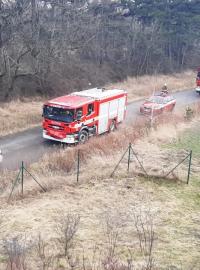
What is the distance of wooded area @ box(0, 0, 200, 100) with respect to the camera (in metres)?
26.2

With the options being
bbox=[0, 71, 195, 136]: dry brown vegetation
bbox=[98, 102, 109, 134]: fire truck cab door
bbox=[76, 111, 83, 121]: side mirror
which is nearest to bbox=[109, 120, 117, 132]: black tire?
bbox=[98, 102, 109, 134]: fire truck cab door

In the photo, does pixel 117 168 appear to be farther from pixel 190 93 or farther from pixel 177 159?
pixel 190 93

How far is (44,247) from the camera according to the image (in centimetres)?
950

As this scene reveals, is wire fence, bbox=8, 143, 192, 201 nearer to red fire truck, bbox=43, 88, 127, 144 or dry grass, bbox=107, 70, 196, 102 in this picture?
red fire truck, bbox=43, 88, 127, 144

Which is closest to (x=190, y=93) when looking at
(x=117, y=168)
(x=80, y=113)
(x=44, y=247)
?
(x=80, y=113)

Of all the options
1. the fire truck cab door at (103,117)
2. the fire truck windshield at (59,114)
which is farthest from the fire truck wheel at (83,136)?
the fire truck cab door at (103,117)

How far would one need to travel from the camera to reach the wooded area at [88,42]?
26188 mm

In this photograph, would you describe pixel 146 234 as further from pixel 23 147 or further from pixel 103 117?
pixel 103 117

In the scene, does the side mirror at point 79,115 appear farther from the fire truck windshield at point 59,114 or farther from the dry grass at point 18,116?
the dry grass at point 18,116

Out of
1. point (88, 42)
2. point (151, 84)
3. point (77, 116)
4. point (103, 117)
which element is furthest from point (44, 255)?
point (88, 42)

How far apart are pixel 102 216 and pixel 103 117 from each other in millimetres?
9265

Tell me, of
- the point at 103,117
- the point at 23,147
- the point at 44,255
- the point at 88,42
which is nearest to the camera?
the point at 44,255

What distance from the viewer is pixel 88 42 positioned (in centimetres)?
3725

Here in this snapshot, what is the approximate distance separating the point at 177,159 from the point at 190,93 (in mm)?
20419
